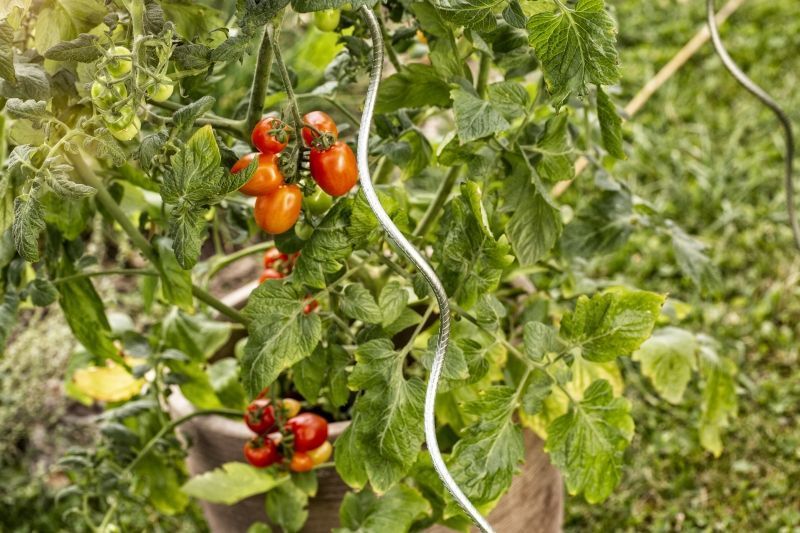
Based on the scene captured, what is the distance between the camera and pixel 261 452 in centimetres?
100

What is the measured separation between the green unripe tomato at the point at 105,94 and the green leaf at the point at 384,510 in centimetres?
47

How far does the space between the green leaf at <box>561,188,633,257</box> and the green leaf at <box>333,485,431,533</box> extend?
13.9 inches

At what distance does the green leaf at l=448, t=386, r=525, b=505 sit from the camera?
0.86m

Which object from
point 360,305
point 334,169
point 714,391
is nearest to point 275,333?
point 360,305

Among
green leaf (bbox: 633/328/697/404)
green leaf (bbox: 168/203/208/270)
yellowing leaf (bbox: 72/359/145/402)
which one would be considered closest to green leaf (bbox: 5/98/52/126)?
green leaf (bbox: 168/203/208/270)

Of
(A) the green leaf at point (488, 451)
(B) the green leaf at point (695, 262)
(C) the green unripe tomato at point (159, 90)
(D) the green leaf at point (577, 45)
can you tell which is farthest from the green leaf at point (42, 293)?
(B) the green leaf at point (695, 262)

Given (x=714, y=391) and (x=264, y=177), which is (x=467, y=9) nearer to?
(x=264, y=177)

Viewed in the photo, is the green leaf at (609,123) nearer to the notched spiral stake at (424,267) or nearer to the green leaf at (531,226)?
the green leaf at (531,226)

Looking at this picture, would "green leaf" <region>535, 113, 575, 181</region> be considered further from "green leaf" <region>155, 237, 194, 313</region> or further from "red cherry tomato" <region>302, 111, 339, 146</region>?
"green leaf" <region>155, 237, 194, 313</region>

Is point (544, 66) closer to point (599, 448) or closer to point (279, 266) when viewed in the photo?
point (599, 448)

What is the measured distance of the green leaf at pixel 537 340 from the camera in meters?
0.89

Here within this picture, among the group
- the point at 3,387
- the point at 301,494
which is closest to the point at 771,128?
the point at 301,494

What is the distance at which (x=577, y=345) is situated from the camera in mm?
895

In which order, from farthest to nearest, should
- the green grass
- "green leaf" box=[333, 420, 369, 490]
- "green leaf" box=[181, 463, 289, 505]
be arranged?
the green grass → "green leaf" box=[181, 463, 289, 505] → "green leaf" box=[333, 420, 369, 490]
